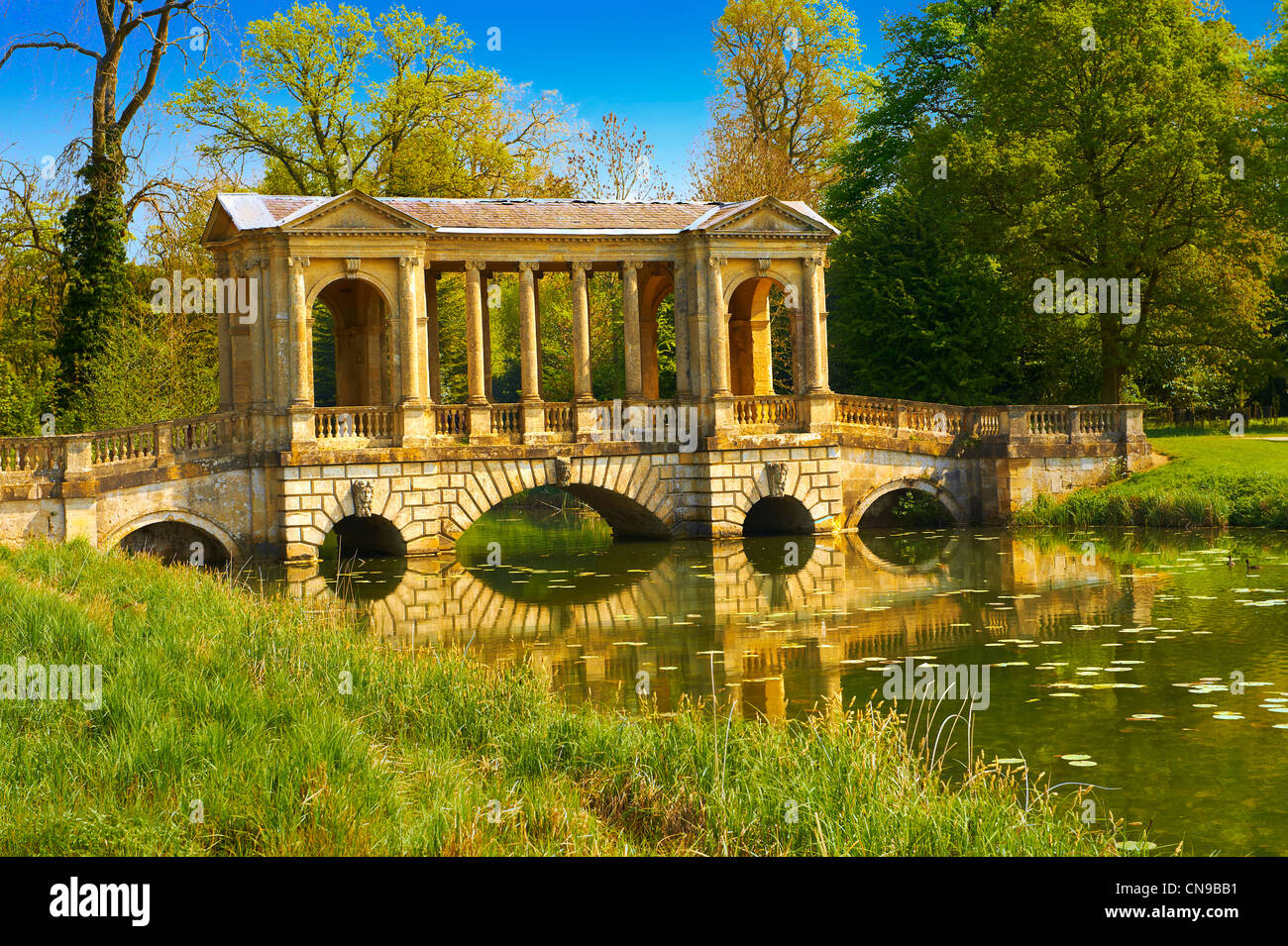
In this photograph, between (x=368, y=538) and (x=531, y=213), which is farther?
(x=368, y=538)

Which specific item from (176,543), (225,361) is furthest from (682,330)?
(176,543)

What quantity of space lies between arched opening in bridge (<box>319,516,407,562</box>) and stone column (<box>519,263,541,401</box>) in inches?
165

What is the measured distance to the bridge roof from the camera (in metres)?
28.7

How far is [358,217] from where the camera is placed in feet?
92.2

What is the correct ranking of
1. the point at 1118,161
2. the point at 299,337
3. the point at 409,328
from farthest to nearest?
the point at 1118,161 → the point at 409,328 → the point at 299,337

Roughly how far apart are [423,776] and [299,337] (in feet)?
66.3

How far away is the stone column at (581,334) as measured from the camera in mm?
30750

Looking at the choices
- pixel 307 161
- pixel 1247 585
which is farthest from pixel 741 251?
pixel 307 161

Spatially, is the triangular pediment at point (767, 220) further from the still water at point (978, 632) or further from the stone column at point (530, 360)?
the still water at point (978, 632)

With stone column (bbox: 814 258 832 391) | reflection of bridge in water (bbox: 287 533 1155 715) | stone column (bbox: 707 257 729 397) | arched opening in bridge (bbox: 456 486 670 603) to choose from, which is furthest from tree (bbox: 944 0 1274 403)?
arched opening in bridge (bbox: 456 486 670 603)

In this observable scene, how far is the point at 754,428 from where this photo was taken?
31000mm

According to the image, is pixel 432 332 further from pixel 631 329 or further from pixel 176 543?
pixel 176 543
